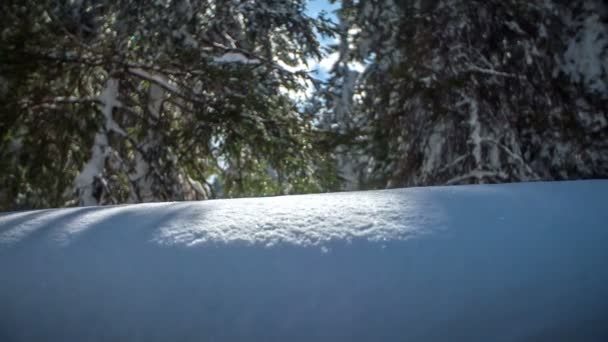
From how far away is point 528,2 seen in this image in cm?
505

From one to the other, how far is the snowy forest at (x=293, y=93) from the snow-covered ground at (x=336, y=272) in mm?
3965

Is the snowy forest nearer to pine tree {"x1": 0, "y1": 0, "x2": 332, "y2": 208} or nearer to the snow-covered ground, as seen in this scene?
pine tree {"x1": 0, "y1": 0, "x2": 332, "y2": 208}

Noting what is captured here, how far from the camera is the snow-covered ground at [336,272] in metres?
1.01

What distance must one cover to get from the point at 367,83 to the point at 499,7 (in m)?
1.65

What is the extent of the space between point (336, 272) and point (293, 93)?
6.02 m

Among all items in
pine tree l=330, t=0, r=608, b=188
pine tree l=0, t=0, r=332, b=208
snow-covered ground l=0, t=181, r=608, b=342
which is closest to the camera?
snow-covered ground l=0, t=181, r=608, b=342

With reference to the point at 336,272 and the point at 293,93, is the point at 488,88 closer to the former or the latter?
the point at 293,93

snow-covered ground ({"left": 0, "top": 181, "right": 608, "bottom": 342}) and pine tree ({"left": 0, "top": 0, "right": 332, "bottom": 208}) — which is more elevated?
pine tree ({"left": 0, "top": 0, "right": 332, "bottom": 208})

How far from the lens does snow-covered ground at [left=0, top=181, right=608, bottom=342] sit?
3.32ft

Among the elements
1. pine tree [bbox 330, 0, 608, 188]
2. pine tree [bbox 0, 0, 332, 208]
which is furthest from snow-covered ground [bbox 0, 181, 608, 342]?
pine tree [bbox 0, 0, 332, 208]

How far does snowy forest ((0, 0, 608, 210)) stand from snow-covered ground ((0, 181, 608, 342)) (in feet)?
13.0

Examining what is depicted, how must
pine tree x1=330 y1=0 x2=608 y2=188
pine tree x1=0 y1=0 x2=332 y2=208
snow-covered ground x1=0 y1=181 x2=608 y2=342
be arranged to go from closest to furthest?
snow-covered ground x1=0 y1=181 x2=608 y2=342 < pine tree x1=330 y1=0 x2=608 y2=188 < pine tree x1=0 y1=0 x2=332 y2=208

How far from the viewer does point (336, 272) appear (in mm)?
1096

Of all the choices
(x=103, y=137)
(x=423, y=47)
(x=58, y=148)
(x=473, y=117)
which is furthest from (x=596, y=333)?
(x=58, y=148)
